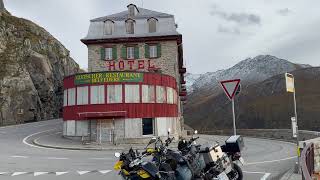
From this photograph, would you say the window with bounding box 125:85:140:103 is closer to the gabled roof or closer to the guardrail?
the gabled roof

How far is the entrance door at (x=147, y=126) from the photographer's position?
105ft

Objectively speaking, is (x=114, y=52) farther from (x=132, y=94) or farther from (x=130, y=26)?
(x=132, y=94)

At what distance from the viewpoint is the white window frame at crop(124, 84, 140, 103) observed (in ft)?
104

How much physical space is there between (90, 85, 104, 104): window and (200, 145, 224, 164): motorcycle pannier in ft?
72.4

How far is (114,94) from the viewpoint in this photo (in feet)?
103

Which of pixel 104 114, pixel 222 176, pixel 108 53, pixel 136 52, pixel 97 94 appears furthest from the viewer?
pixel 108 53

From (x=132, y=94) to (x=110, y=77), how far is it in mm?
2177

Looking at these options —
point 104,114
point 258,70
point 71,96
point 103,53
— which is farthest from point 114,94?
point 258,70

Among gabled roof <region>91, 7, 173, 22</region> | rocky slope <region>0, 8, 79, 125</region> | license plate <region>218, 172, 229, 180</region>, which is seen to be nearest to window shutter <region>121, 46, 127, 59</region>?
gabled roof <region>91, 7, 173, 22</region>

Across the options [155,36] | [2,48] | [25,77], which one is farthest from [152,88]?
[2,48]

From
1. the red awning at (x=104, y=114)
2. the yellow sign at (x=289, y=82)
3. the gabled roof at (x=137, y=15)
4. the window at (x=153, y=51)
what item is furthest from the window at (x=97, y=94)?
the yellow sign at (x=289, y=82)

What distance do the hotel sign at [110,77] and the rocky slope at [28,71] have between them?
67.0 feet

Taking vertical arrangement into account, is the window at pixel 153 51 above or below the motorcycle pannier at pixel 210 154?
above

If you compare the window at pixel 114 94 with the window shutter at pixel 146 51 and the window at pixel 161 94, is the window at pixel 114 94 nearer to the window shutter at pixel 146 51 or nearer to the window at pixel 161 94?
the window at pixel 161 94
